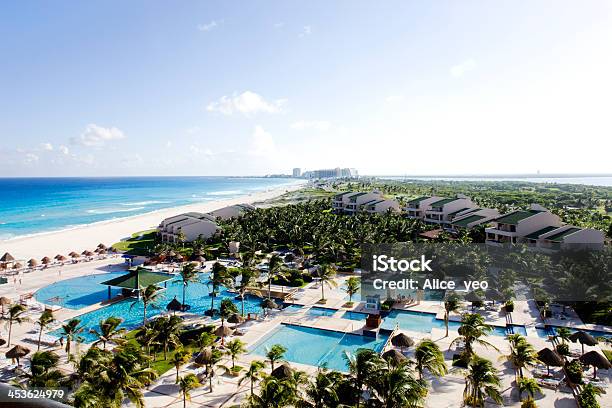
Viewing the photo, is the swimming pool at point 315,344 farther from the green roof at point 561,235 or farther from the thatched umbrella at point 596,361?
the green roof at point 561,235

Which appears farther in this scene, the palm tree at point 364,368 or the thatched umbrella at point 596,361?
the thatched umbrella at point 596,361

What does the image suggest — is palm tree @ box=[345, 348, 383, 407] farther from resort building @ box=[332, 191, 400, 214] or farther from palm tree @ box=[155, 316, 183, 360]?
resort building @ box=[332, 191, 400, 214]

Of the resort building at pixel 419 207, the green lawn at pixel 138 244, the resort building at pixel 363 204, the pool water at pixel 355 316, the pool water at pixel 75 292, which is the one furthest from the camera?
the resort building at pixel 363 204

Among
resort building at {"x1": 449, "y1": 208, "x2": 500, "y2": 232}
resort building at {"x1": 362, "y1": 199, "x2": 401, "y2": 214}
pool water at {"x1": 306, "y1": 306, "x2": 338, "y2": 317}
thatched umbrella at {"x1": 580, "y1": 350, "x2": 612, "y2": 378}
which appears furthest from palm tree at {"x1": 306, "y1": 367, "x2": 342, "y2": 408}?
resort building at {"x1": 362, "y1": 199, "x2": 401, "y2": 214}

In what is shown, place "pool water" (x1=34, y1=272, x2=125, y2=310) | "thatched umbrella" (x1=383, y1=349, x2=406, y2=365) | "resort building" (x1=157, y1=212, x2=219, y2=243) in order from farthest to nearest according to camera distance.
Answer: "resort building" (x1=157, y1=212, x2=219, y2=243), "pool water" (x1=34, y1=272, x2=125, y2=310), "thatched umbrella" (x1=383, y1=349, x2=406, y2=365)

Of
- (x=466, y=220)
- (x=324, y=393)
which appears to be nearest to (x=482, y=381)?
(x=324, y=393)

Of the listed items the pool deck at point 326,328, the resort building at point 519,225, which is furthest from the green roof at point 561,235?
the pool deck at point 326,328
